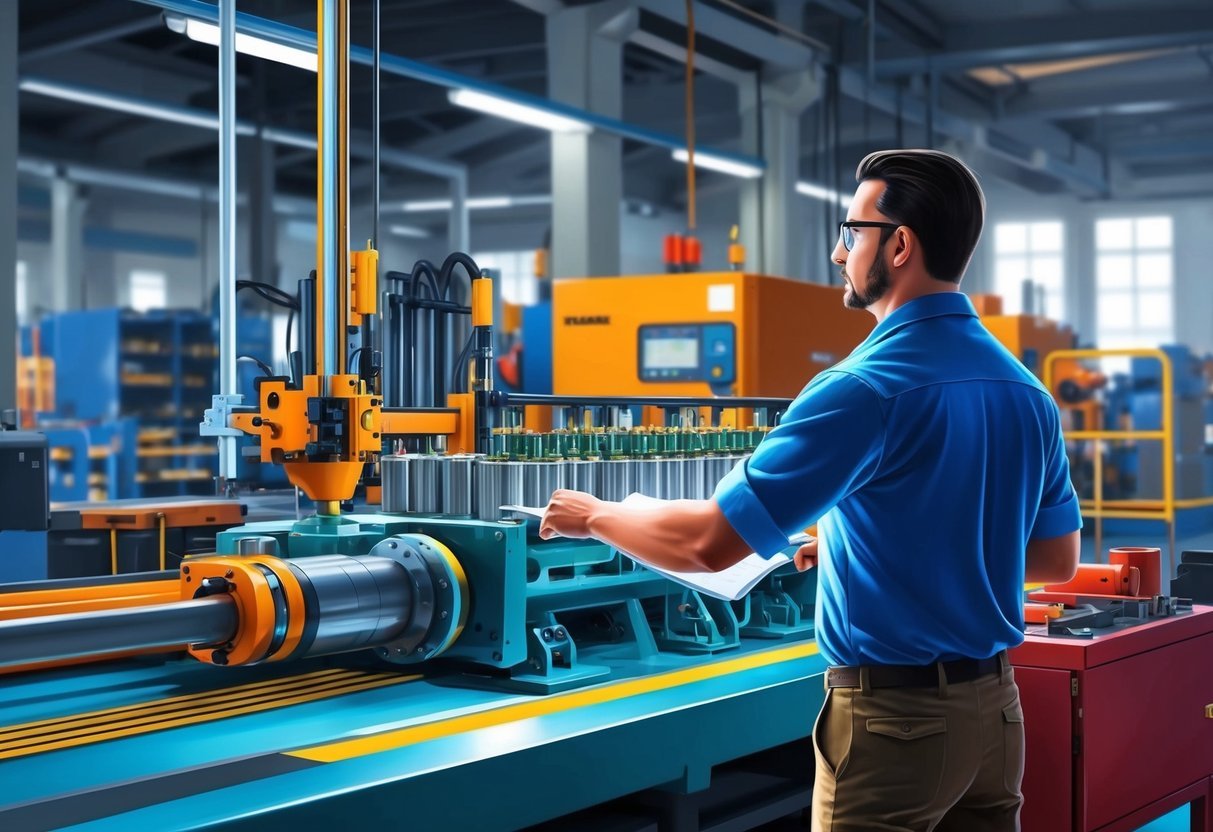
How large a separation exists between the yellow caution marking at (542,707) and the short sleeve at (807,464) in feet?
2.46

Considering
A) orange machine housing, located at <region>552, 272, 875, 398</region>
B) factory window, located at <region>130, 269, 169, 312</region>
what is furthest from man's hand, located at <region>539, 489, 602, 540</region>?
factory window, located at <region>130, 269, 169, 312</region>

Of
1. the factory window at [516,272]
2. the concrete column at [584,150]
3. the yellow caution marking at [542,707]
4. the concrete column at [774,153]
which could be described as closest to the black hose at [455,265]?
the yellow caution marking at [542,707]

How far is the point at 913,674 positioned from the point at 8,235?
4379mm

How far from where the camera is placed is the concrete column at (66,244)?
1493 cm

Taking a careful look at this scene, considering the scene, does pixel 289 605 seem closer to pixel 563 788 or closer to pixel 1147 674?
pixel 563 788

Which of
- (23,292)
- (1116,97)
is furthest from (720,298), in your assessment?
(23,292)

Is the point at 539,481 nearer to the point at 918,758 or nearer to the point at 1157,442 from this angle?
the point at 918,758

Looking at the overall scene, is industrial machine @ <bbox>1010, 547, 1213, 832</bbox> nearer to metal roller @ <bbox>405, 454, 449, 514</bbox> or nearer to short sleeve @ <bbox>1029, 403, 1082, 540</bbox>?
short sleeve @ <bbox>1029, 403, 1082, 540</bbox>

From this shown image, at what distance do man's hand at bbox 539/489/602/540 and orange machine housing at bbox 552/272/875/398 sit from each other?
4.47m

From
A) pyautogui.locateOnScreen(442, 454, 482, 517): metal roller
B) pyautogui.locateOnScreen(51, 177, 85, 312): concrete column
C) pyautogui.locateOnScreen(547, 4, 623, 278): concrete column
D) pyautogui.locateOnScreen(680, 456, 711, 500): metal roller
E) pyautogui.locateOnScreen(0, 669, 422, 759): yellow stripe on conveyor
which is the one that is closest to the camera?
pyautogui.locateOnScreen(0, 669, 422, 759): yellow stripe on conveyor

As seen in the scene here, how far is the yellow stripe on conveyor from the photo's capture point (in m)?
2.06

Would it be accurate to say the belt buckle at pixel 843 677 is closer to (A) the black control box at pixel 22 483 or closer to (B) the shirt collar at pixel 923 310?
(B) the shirt collar at pixel 923 310

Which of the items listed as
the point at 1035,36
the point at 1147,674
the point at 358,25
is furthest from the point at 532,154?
the point at 1147,674

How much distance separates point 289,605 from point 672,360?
4430 mm
